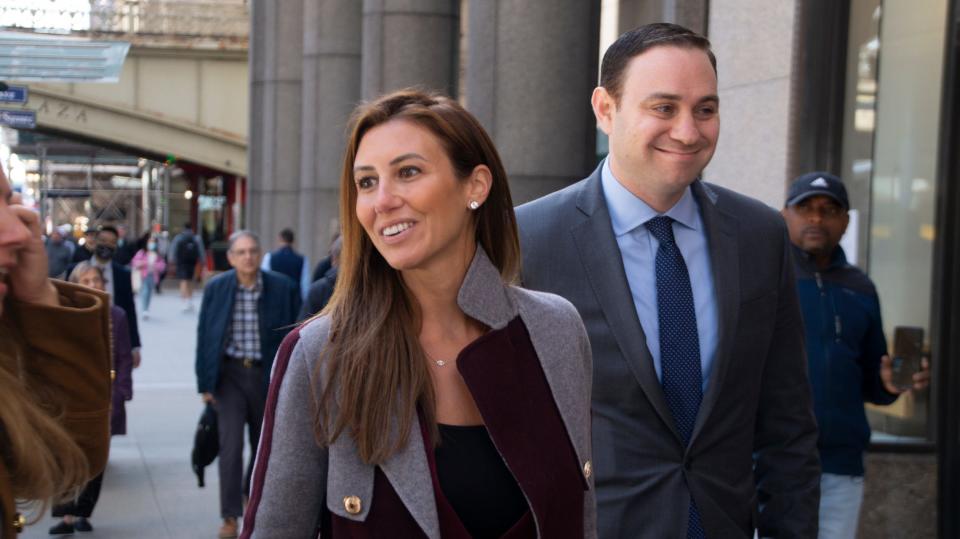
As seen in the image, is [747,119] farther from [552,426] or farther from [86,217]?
[86,217]

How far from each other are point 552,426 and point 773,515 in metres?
1.19

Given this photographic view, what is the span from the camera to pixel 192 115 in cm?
3525

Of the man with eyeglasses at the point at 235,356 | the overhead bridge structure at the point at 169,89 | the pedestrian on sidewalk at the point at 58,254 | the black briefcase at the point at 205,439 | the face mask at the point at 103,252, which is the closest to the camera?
the black briefcase at the point at 205,439

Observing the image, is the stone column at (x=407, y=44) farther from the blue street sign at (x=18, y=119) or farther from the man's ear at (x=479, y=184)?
the man's ear at (x=479, y=184)

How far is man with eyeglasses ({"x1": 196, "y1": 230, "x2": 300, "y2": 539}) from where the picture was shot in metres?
9.39

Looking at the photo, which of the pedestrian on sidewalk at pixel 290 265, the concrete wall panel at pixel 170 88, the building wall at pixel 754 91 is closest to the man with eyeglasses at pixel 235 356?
the building wall at pixel 754 91

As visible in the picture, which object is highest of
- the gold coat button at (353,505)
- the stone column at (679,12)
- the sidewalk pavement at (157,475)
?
the stone column at (679,12)

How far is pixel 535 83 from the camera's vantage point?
10.4 metres

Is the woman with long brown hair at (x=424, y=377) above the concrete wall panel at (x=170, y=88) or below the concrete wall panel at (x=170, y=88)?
below

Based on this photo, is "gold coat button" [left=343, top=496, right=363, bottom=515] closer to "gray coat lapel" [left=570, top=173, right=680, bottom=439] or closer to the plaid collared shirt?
"gray coat lapel" [left=570, top=173, right=680, bottom=439]

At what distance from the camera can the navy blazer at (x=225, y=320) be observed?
9.41m

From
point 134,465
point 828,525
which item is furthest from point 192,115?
point 828,525

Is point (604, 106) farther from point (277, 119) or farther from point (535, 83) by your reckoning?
point (277, 119)

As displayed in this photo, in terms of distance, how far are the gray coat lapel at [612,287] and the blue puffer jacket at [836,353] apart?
2.25 meters
